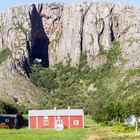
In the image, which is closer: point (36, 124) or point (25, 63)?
point (36, 124)

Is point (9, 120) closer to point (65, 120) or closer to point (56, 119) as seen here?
point (56, 119)

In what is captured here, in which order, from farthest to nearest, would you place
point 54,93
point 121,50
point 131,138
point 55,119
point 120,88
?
point 121,50
point 54,93
point 120,88
point 55,119
point 131,138

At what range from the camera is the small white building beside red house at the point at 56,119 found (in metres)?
103

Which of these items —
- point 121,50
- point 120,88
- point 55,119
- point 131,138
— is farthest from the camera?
point 121,50

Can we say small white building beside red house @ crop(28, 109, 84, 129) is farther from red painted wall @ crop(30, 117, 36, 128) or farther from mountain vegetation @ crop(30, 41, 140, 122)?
mountain vegetation @ crop(30, 41, 140, 122)

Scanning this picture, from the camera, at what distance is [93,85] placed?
186 m

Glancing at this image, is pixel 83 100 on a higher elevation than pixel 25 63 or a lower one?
lower

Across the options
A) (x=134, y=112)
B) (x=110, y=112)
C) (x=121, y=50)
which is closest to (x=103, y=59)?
(x=121, y=50)

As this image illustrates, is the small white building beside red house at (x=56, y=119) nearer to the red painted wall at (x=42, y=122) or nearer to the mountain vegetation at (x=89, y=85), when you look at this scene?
the red painted wall at (x=42, y=122)

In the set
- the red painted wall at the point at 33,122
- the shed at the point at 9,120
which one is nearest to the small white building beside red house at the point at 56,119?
the red painted wall at the point at 33,122

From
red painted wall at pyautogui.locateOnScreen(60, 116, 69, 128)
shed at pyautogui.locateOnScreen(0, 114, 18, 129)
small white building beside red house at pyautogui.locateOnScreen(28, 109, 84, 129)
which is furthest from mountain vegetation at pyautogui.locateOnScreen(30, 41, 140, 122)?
shed at pyautogui.locateOnScreen(0, 114, 18, 129)

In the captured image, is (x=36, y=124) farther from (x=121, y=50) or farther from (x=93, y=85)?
(x=121, y=50)

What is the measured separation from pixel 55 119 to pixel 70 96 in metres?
73.6

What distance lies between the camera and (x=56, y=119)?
103 metres
